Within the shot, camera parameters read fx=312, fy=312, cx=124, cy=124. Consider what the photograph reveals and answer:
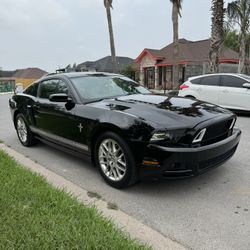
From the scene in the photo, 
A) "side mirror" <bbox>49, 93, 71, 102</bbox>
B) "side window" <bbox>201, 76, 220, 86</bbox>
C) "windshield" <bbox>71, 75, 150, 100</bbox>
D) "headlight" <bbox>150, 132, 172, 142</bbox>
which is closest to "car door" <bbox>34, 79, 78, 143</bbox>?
"side mirror" <bbox>49, 93, 71, 102</bbox>

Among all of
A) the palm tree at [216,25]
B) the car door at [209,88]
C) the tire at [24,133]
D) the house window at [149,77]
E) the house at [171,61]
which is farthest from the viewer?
the house window at [149,77]

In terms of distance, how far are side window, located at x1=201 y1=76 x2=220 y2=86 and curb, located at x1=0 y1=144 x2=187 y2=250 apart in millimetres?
7288

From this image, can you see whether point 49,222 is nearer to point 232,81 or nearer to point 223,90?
point 223,90

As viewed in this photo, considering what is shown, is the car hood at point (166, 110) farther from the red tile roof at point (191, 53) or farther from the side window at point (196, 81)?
the red tile roof at point (191, 53)

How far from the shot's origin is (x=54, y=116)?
16.8ft

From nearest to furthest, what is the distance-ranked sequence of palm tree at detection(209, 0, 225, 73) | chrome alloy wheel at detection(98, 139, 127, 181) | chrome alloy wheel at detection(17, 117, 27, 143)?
chrome alloy wheel at detection(98, 139, 127, 181) → chrome alloy wheel at detection(17, 117, 27, 143) → palm tree at detection(209, 0, 225, 73)

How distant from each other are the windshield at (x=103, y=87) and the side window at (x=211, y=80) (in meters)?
5.60

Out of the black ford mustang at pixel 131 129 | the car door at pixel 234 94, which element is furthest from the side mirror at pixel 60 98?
the car door at pixel 234 94

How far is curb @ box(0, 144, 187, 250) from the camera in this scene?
110 inches

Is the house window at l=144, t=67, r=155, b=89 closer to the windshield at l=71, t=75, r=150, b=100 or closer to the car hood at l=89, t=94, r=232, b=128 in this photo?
the windshield at l=71, t=75, r=150, b=100

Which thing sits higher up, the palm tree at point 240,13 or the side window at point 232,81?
the palm tree at point 240,13

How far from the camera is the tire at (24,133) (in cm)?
626

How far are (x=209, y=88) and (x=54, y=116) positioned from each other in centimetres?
679

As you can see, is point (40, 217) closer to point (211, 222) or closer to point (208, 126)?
point (211, 222)
